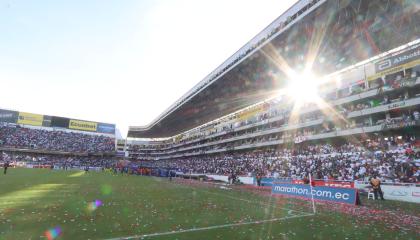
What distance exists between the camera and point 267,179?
33969mm

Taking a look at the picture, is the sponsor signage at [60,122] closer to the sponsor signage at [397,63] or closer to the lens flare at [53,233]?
the sponsor signage at [397,63]

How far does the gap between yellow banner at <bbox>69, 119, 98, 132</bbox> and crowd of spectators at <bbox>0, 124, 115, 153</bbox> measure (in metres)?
3.42

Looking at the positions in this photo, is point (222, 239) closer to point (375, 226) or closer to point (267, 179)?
point (375, 226)

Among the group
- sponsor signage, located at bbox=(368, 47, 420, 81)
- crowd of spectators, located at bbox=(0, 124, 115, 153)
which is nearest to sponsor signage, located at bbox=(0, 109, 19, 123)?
crowd of spectators, located at bbox=(0, 124, 115, 153)

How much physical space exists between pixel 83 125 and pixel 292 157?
91.8 metres

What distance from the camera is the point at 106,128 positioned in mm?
115688

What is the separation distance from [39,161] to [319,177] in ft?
246

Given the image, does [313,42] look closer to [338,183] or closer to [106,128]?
[338,183]

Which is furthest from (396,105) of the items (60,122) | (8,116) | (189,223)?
(8,116)

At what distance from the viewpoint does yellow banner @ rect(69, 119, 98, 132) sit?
10590 centimetres

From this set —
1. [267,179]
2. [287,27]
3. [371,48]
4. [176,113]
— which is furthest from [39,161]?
[371,48]

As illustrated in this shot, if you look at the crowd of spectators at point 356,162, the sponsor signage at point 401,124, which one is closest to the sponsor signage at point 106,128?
the crowd of spectators at point 356,162

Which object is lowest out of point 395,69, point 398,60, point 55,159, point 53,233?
point 53,233

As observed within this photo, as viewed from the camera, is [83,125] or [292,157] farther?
[83,125]
